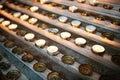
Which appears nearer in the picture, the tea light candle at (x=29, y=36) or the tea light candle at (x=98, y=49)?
the tea light candle at (x=98, y=49)

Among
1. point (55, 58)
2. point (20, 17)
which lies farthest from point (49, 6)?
point (55, 58)

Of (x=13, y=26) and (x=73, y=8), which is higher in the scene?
(x=73, y=8)

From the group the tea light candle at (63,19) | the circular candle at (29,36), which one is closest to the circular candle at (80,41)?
the tea light candle at (63,19)

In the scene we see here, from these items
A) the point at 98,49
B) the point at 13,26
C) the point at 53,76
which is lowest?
the point at 53,76

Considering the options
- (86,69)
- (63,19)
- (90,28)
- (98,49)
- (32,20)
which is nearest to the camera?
(86,69)

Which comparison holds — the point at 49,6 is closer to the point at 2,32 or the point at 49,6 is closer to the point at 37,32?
the point at 37,32

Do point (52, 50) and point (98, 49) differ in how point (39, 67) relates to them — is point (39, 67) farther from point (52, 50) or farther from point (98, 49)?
point (98, 49)

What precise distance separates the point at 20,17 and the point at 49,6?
94cm

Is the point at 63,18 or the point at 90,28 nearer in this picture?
the point at 90,28

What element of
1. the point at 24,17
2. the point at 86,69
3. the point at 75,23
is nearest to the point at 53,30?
the point at 75,23

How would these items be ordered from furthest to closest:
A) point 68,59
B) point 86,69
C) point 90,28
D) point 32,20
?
point 32,20, point 90,28, point 68,59, point 86,69

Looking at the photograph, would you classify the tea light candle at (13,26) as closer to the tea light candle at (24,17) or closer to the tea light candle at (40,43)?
the tea light candle at (24,17)

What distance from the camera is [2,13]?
5.02 m

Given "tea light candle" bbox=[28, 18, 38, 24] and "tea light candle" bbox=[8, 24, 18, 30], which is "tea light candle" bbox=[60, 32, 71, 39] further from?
"tea light candle" bbox=[8, 24, 18, 30]
